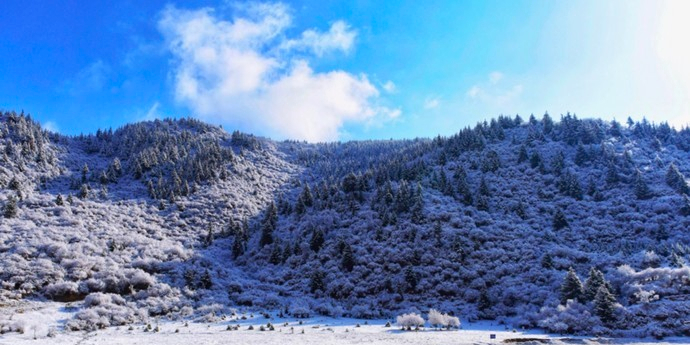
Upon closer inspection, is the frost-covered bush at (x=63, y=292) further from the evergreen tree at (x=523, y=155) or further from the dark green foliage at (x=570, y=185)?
the evergreen tree at (x=523, y=155)

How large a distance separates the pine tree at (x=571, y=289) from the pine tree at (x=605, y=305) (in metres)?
3.16

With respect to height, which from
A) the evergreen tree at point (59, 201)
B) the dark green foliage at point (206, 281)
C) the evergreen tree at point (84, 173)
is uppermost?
the evergreen tree at point (84, 173)

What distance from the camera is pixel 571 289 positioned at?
38812 mm

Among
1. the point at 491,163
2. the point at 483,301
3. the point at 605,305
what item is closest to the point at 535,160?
the point at 491,163

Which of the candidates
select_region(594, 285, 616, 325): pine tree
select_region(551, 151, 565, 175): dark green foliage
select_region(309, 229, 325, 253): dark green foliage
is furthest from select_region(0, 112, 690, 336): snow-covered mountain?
select_region(309, 229, 325, 253): dark green foliage

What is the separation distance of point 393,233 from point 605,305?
28.9 metres

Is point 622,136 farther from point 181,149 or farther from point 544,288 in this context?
point 181,149

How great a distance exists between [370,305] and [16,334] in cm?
3200

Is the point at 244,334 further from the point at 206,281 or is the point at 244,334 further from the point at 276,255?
the point at 276,255

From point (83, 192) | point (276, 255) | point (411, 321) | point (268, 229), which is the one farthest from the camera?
point (83, 192)

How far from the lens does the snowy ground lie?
27203 mm

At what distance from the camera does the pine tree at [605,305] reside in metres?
33.9

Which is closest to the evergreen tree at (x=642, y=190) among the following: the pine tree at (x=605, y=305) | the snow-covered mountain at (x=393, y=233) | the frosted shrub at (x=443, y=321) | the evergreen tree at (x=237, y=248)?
the snow-covered mountain at (x=393, y=233)

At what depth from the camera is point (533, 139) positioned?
90.1 meters
